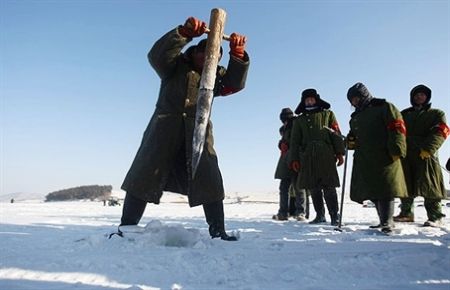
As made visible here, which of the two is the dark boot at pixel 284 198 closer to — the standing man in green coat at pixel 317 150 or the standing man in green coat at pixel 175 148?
the standing man in green coat at pixel 317 150

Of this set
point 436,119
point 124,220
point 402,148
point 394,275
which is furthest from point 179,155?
point 436,119

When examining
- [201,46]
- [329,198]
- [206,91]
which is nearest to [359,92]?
[329,198]

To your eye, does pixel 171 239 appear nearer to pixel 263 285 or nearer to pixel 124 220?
pixel 124 220

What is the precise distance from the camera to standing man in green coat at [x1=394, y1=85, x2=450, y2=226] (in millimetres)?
5246

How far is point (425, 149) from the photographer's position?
17.1ft

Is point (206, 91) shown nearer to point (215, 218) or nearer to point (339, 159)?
point (215, 218)

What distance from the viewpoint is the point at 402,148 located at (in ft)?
14.4

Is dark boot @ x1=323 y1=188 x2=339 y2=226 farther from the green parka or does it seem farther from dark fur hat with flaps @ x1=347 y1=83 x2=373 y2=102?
dark fur hat with flaps @ x1=347 y1=83 x2=373 y2=102

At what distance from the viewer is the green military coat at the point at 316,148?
5605 millimetres

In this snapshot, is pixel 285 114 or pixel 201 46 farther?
pixel 285 114

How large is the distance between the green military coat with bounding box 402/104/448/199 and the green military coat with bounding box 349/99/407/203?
0.89 meters

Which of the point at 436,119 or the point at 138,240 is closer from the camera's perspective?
the point at 138,240

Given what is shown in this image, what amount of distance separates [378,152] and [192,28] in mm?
2553

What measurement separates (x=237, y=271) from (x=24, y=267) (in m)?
1.25
